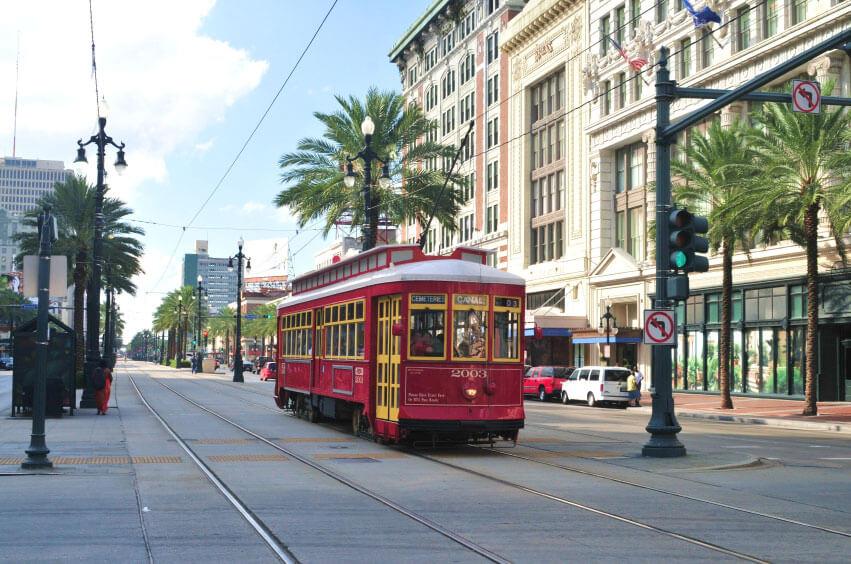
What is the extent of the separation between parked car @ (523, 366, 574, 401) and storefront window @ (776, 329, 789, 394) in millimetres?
8919

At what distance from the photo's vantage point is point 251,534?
993 cm

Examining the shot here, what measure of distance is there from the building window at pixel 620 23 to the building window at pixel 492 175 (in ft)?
57.4

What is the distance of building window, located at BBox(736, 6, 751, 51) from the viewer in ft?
145

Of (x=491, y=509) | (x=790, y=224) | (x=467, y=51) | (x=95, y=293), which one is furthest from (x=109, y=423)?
(x=467, y=51)

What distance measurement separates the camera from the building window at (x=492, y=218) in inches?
2750

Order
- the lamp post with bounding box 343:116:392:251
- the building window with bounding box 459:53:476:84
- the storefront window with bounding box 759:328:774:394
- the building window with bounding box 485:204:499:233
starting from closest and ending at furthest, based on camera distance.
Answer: the lamp post with bounding box 343:116:392:251 < the storefront window with bounding box 759:328:774:394 < the building window with bounding box 485:204:499:233 < the building window with bounding box 459:53:476:84

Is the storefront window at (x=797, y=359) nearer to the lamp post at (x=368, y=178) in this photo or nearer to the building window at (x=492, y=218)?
the lamp post at (x=368, y=178)

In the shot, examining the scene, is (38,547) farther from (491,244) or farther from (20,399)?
(491,244)

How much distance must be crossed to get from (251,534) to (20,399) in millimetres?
19151

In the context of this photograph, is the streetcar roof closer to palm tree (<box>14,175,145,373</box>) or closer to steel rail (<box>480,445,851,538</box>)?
steel rail (<box>480,445,851,538</box>)

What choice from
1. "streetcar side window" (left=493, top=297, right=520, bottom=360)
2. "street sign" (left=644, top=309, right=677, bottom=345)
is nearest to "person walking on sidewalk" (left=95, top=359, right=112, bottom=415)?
"streetcar side window" (left=493, top=297, right=520, bottom=360)

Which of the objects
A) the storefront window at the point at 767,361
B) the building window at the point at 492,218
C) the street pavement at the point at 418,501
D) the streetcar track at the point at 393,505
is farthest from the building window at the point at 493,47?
the streetcar track at the point at 393,505

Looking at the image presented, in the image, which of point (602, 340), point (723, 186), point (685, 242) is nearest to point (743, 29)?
point (723, 186)

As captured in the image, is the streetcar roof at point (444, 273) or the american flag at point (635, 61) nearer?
the streetcar roof at point (444, 273)
